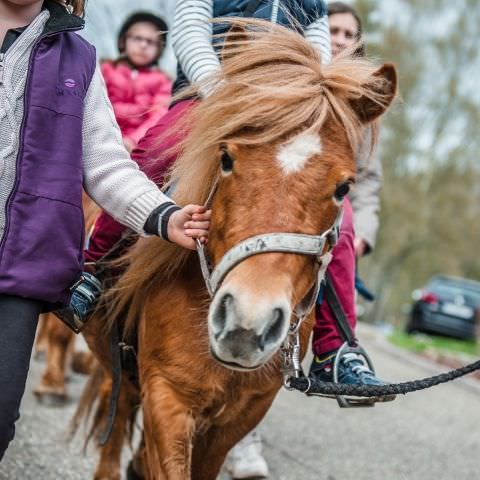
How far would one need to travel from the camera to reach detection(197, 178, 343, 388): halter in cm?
245

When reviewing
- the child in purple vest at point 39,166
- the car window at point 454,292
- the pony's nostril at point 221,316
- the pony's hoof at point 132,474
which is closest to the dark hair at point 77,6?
the child in purple vest at point 39,166

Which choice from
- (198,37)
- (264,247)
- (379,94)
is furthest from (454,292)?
(264,247)

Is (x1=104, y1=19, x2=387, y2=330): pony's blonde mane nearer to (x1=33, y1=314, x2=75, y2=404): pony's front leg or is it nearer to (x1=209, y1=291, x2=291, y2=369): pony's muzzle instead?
(x1=209, y1=291, x2=291, y2=369): pony's muzzle

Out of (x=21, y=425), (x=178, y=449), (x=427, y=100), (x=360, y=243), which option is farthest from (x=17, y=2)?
(x=427, y=100)

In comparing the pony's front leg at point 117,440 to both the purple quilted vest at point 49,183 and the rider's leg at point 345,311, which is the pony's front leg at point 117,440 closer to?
the rider's leg at point 345,311

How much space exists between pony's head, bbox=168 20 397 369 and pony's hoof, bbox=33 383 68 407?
354 cm

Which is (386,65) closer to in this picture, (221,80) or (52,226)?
(221,80)

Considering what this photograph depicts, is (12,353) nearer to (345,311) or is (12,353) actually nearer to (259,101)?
(259,101)

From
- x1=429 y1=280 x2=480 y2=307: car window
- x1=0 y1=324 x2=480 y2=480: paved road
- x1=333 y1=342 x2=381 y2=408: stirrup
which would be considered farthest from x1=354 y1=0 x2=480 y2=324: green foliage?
x1=333 y1=342 x2=381 y2=408: stirrup

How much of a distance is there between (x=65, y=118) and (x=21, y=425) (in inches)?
138

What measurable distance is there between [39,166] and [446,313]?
20732 mm

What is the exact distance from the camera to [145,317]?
126 inches

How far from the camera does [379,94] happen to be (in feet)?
9.41

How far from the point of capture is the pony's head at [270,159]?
2344 mm
